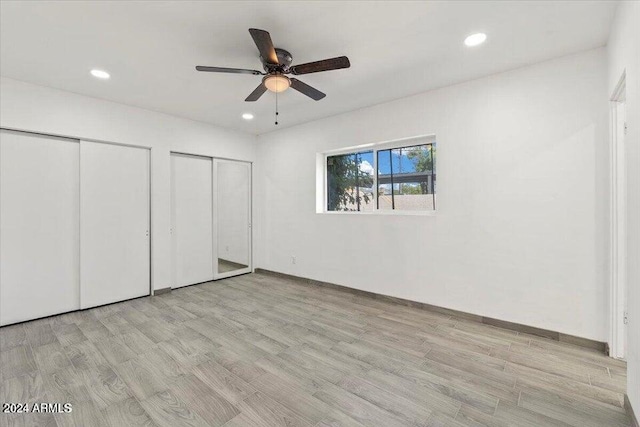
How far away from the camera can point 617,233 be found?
2.31 m

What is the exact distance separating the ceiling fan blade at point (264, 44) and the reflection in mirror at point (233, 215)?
10.2ft

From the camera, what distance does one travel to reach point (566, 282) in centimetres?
261

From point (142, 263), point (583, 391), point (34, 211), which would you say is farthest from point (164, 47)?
point (583, 391)

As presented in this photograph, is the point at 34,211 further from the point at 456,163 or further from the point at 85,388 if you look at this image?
the point at 456,163

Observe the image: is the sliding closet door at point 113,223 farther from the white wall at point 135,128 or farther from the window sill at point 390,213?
the window sill at point 390,213

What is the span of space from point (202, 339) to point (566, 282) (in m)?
3.46

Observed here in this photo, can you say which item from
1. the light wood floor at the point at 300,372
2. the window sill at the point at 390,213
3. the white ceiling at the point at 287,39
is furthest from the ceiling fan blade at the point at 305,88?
the light wood floor at the point at 300,372

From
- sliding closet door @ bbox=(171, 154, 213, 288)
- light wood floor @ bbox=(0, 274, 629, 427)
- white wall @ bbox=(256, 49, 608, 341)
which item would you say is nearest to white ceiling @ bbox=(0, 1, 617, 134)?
white wall @ bbox=(256, 49, 608, 341)

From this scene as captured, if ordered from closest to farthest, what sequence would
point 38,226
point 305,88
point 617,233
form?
point 617,233 → point 305,88 → point 38,226

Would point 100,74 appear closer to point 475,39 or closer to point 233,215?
point 233,215

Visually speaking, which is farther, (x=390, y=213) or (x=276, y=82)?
(x=390, y=213)

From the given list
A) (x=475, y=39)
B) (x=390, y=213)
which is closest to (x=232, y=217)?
(x=390, y=213)

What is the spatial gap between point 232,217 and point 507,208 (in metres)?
4.21

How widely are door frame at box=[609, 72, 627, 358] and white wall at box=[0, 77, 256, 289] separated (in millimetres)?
4870
